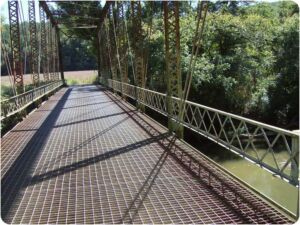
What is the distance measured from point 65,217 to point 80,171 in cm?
179

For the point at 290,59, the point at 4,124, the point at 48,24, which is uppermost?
→ the point at 48,24

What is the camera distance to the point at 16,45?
14.6 meters

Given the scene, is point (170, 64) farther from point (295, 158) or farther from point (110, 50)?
point (110, 50)

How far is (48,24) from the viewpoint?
32844 millimetres

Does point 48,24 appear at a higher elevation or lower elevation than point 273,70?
higher

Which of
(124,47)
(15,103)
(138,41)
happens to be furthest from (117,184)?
(124,47)

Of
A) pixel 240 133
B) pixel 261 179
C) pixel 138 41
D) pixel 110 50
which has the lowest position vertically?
pixel 261 179

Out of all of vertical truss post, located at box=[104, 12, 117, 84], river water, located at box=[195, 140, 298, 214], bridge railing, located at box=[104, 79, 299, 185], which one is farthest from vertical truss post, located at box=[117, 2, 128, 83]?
river water, located at box=[195, 140, 298, 214]

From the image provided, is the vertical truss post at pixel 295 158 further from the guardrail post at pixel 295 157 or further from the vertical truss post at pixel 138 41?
the vertical truss post at pixel 138 41

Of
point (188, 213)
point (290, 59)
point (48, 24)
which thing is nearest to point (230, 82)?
point (290, 59)

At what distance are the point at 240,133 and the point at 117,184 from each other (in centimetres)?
987

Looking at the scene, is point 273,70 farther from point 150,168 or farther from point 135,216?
point 135,216

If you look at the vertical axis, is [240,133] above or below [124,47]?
below

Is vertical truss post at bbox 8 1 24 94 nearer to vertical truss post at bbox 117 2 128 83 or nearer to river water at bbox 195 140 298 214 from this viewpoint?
vertical truss post at bbox 117 2 128 83
